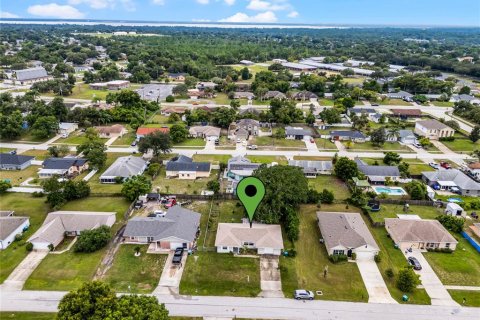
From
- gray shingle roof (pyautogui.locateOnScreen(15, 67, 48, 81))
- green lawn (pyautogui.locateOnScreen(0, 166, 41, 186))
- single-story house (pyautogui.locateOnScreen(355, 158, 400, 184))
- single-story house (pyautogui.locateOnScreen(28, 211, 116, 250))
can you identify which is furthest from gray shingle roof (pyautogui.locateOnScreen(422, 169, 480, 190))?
gray shingle roof (pyautogui.locateOnScreen(15, 67, 48, 81))

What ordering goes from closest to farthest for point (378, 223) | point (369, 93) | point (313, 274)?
point (313, 274)
point (378, 223)
point (369, 93)

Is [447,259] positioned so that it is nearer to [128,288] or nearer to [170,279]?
[170,279]

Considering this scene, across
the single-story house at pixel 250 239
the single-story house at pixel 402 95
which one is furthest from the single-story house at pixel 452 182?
the single-story house at pixel 402 95

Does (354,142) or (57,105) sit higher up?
(57,105)

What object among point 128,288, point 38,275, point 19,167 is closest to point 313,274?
point 128,288

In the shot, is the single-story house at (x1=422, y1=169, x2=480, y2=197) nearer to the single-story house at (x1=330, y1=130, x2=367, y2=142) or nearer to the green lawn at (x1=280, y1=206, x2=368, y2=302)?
the single-story house at (x1=330, y1=130, x2=367, y2=142)
